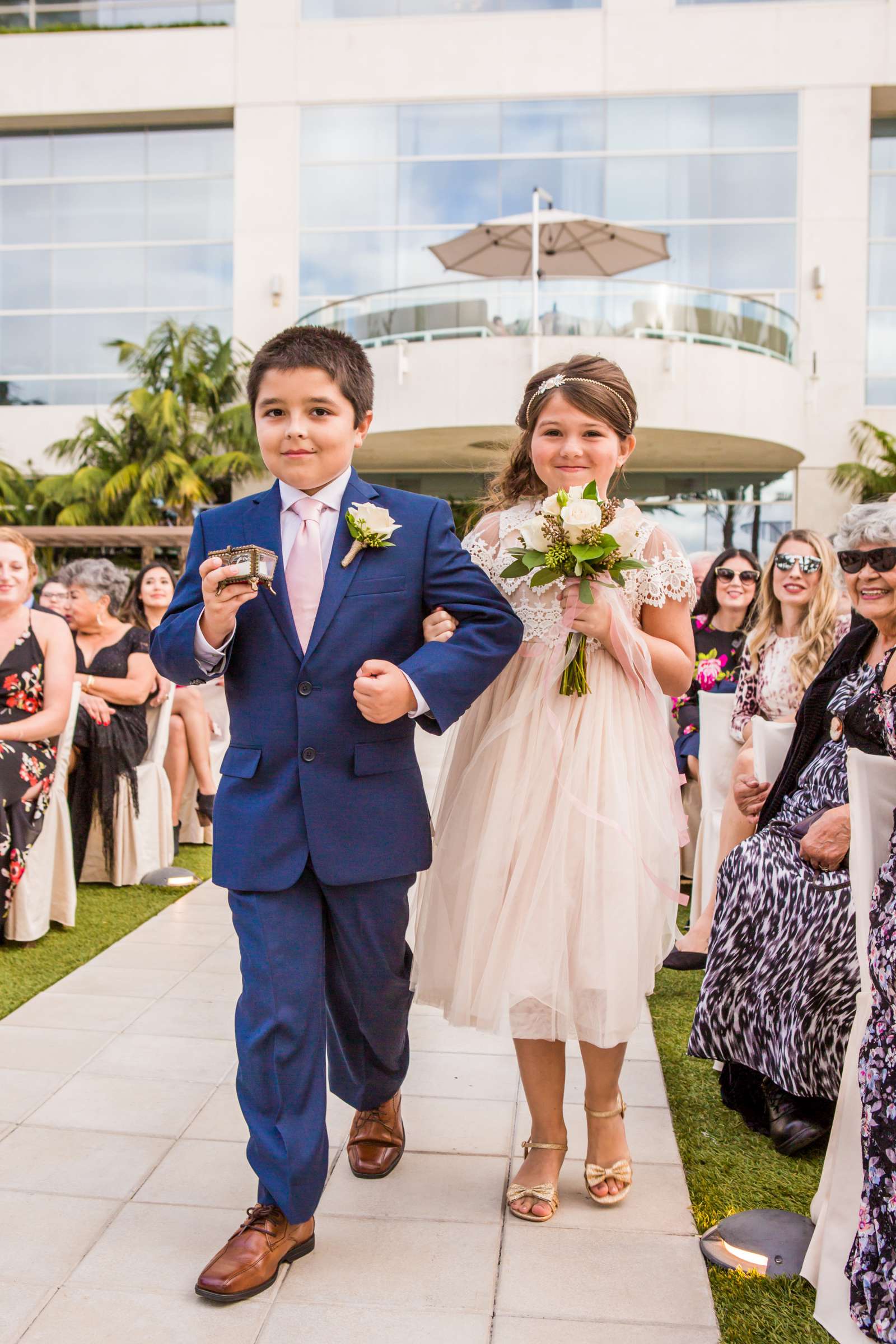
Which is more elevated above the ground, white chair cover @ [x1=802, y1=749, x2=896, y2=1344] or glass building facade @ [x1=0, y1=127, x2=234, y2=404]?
glass building facade @ [x1=0, y1=127, x2=234, y2=404]

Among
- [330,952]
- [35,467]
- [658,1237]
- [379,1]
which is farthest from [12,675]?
[379,1]

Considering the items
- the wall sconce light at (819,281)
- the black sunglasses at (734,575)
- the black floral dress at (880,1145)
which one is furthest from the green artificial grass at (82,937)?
the wall sconce light at (819,281)

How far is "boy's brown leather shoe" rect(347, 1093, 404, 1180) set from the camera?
3180 mm

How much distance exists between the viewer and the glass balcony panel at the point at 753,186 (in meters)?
21.0

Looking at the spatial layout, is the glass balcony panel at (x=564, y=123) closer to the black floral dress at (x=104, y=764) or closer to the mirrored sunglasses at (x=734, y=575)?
the mirrored sunglasses at (x=734, y=575)

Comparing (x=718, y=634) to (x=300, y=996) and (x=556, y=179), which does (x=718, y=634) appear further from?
(x=556, y=179)

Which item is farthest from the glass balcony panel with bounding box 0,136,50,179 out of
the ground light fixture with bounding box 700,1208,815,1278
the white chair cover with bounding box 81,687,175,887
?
the ground light fixture with bounding box 700,1208,815,1278

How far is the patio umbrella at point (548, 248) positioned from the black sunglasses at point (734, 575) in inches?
473

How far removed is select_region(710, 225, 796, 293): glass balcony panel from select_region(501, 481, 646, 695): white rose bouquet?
66.1 ft

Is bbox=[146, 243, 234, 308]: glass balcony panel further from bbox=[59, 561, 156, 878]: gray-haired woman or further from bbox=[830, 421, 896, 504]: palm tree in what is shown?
bbox=[59, 561, 156, 878]: gray-haired woman

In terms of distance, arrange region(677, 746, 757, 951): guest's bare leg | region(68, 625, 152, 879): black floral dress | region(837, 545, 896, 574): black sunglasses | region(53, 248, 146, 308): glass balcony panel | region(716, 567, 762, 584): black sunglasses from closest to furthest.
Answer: region(837, 545, 896, 574): black sunglasses
region(677, 746, 757, 951): guest's bare leg
region(68, 625, 152, 879): black floral dress
region(716, 567, 762, 584): black sunglasses
region(53, 248, 146, 308): glass balcony panel

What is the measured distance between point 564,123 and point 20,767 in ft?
63.6

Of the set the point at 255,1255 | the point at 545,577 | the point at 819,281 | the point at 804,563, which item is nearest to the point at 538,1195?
the point at 255,1255

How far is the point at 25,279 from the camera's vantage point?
76.1 ft
